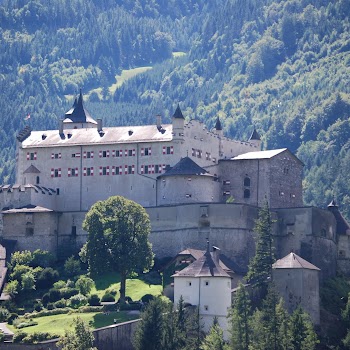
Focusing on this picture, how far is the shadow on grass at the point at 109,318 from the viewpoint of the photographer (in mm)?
109494

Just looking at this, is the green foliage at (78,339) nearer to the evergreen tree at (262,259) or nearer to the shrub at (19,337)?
the shrub at (19,337)

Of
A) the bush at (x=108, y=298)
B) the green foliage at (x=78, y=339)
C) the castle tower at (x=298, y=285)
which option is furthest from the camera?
the bush at (x=108, y=298)

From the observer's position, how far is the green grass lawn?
109537mm

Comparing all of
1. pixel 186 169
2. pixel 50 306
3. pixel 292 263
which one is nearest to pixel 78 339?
pixel 50 306

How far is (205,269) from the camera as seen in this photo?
357ft

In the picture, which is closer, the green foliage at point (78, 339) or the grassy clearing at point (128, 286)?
the green foliage at point (78, 339)

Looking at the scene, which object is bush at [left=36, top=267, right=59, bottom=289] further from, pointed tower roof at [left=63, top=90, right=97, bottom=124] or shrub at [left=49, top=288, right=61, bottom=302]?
pointed tower roof at [left=63, top=90, right=97, bottom=124]

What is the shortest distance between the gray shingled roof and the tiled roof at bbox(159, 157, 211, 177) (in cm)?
1905

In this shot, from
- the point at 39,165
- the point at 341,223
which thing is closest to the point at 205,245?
the point at 341,223

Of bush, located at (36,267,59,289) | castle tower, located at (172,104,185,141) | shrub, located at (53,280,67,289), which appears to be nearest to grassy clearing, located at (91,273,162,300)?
shrub, located at (53,280,67,289)

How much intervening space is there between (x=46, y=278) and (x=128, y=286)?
7.72m

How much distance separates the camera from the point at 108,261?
115812 mm

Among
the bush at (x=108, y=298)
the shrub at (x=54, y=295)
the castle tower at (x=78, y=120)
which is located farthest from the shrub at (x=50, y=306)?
the castle tower at (x=78, y=120)

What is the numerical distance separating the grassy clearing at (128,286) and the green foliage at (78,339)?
11.6 meters
